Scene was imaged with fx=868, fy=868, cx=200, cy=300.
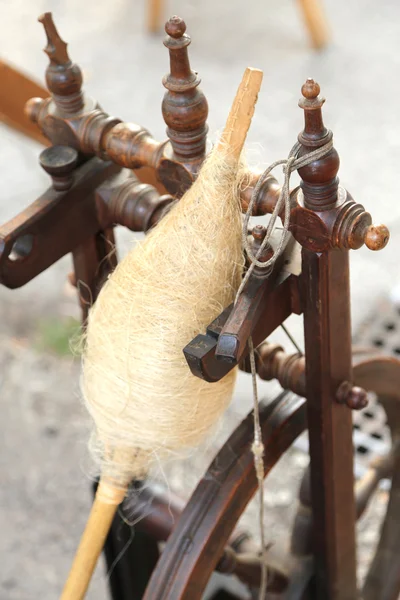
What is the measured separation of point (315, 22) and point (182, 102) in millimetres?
2393

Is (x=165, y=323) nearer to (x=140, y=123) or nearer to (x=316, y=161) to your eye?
(x=316, y=161)

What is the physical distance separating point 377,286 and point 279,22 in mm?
1473

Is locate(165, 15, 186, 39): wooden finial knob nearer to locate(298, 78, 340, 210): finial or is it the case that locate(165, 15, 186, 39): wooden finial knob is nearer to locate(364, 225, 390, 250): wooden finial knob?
locate(298, 78, 340, 210): finial

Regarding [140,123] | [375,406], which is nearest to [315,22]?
[140,123]

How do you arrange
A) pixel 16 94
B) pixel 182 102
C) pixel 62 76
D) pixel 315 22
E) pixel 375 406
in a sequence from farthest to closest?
1. pixel 315 22
2. pixel 375 406
3. pixel 16 94
4. pixel 62 76
5. pixel 182 102

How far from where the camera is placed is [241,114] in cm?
76

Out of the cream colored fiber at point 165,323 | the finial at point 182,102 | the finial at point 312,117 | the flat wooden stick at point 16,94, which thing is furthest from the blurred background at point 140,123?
the finial at point 312,117

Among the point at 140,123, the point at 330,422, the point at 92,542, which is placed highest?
the point at 140,123

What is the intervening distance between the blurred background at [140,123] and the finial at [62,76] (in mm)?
556

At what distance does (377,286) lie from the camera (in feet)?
7.27

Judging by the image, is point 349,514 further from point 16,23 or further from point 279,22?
point 16,23

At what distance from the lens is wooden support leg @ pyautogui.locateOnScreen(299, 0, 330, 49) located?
2969mm

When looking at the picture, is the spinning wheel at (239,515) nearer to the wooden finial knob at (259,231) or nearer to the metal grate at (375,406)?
the wooden finial knob at (259,231)

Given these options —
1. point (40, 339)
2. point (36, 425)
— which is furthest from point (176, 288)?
point (40, 339)
